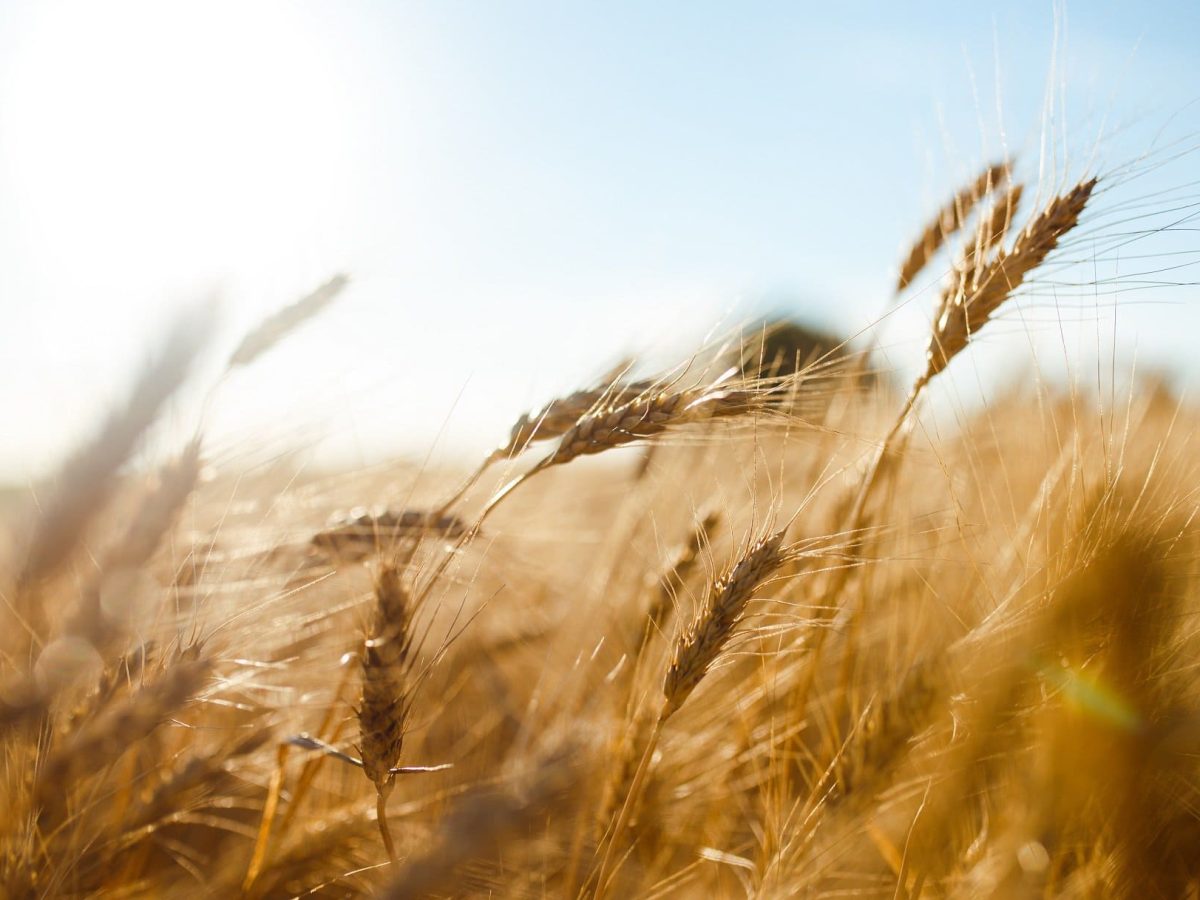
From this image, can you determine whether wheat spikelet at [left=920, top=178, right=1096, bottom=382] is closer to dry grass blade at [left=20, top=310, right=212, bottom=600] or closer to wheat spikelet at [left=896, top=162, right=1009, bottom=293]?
wheat spikelet at [left=896, top=162, right=1009, bottom=293]

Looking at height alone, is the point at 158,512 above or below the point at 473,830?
above

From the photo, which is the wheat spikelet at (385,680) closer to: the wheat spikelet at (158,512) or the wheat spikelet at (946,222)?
the wheat spikelet at (158,512)

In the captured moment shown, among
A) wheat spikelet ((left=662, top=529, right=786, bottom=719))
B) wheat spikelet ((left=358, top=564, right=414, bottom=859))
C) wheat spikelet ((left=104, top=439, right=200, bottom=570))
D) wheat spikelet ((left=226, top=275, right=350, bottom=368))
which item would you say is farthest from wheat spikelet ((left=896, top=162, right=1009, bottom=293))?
wheat spikelet ((left=104, top=439, right=200, bottom=570))

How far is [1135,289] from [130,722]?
1.41 meters

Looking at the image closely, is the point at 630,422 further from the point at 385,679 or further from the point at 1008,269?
the point at 1008,269

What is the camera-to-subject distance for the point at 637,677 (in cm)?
131

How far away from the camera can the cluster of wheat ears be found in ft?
3.04

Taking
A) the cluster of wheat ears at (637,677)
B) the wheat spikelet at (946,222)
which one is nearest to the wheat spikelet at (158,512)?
the cluster of wheat ears at (637,677)

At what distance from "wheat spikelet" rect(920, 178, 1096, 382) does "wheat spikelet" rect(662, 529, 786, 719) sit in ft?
1.84

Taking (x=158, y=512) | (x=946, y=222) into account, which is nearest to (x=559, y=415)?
(x=158, y=512)

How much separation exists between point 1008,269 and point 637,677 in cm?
93

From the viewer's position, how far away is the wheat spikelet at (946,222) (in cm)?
162

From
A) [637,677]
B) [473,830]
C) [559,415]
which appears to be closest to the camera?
[473,830]

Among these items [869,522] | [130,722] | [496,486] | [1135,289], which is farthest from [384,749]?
[1135,289]
